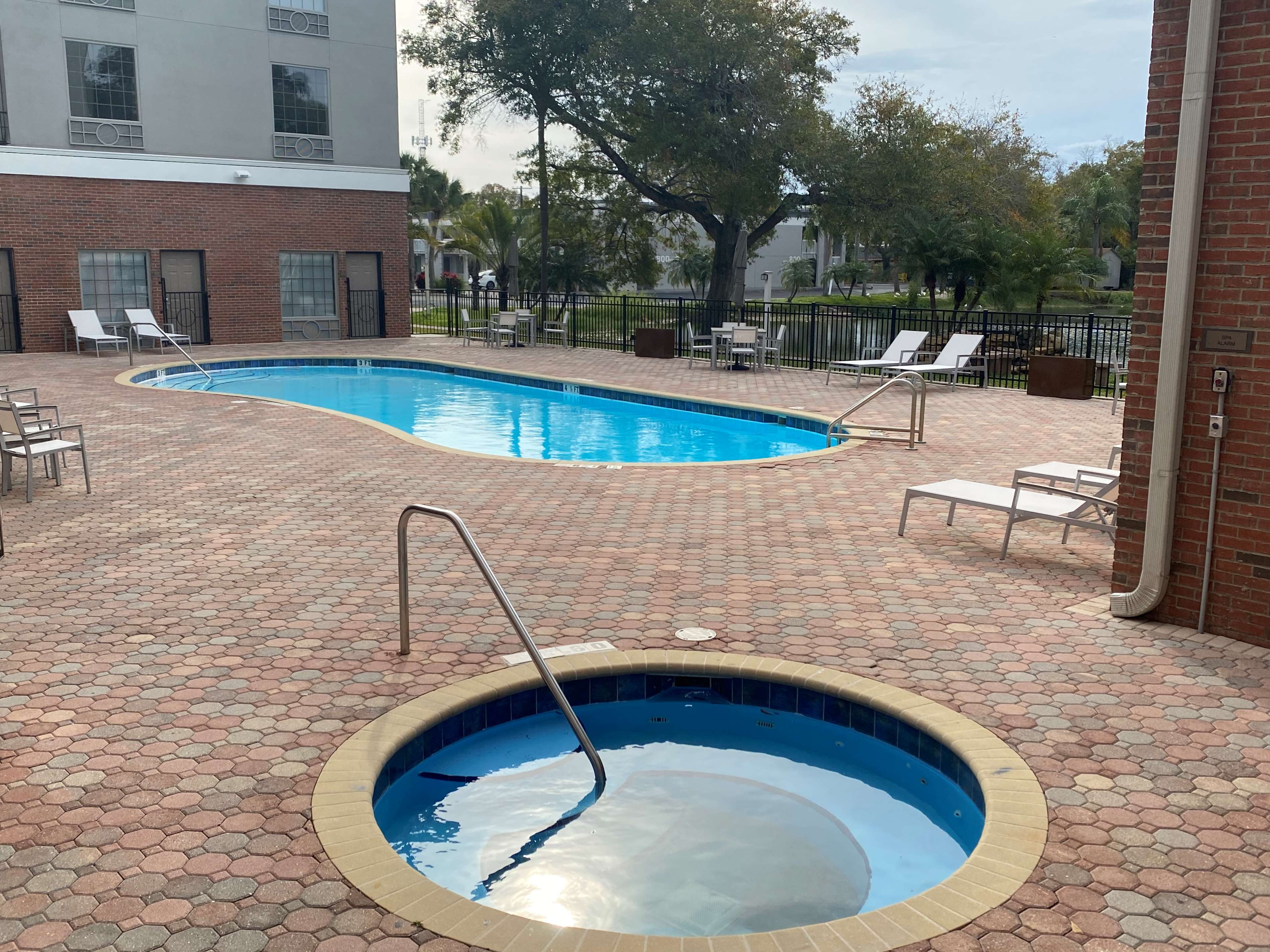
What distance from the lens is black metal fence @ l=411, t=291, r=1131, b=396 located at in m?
17.8

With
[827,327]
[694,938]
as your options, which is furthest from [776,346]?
[694,938]

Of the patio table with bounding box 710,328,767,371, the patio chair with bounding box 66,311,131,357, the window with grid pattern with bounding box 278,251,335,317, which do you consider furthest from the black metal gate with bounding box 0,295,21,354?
the patio table with bounding box 710,328,767,371

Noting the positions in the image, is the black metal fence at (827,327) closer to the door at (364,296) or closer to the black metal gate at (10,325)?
the door at (364,296)

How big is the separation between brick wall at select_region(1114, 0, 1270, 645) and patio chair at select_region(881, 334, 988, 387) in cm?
1002

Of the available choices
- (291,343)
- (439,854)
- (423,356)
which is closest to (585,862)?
(439,854)

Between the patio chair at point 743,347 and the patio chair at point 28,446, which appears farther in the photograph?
the patio chair at point 743,347

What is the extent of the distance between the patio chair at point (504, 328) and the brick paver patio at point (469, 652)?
13.5 m

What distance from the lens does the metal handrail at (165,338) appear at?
62.3ft

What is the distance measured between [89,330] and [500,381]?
344 inches

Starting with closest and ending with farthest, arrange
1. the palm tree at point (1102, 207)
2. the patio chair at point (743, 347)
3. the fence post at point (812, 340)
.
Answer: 1. the patio chair at point (743, 347)
2. the fence post at point (812, 340)
3. the palm tree at point (1102, 207)

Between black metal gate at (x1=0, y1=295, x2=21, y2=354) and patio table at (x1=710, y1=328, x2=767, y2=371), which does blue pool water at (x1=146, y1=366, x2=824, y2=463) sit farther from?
black metal gate at (x1=0, y1=295, x2=21, y2=354)

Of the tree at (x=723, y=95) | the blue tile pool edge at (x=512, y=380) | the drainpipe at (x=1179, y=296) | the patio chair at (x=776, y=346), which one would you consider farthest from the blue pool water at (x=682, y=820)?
the tree at (x=723, y=95)

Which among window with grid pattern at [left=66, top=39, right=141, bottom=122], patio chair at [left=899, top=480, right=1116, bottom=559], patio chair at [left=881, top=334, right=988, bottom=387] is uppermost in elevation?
window with grid pattern at [left=66, top=39, right=141, bottom=122]

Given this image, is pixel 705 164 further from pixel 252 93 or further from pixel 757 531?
pixel 757 531
